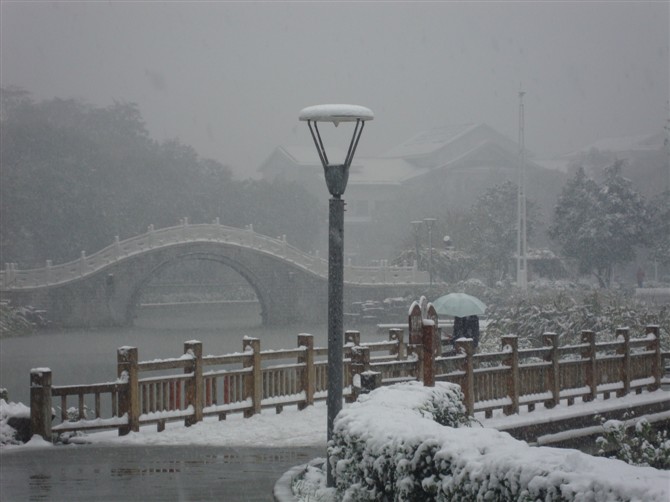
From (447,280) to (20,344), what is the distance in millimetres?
20612

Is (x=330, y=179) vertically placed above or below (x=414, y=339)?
above

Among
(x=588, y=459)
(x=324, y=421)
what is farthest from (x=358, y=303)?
(x=588, y=459)

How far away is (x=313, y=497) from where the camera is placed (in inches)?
284

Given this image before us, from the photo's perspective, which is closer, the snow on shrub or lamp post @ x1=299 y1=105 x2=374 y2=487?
the snow on shrub

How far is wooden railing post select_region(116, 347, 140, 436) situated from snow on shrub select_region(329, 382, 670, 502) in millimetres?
4505

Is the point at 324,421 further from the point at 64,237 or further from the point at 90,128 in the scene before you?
the point at 90,128

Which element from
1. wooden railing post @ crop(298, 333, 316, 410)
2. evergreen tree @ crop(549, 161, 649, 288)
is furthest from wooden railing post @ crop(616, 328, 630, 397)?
evergreen tree @ crop(549, 161, 649, 288)

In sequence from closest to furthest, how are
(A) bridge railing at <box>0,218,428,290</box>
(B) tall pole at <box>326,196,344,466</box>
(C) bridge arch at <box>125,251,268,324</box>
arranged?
(B) tall pole at <box>326,196,344,466</box>, (A) bridge railing at <box>0,218,428,290</box>, (C) bridge arch at <box>125,251,268,324</box>

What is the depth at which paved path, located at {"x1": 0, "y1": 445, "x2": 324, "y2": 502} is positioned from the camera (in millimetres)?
7906

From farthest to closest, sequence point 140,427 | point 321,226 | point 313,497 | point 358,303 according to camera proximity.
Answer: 1. point 321,226
2. point 358,303
3. point 140,427
4. point 313,497

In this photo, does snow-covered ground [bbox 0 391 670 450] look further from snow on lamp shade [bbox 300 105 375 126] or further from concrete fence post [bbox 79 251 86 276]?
concrete fence post [bbox 79 251 86 276]

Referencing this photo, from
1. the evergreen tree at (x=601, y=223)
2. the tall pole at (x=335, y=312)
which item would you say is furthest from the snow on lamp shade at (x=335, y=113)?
the evergreen tree at (x=601, y=223)

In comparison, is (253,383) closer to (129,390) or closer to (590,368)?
(129,390)

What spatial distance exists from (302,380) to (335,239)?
226 inches
